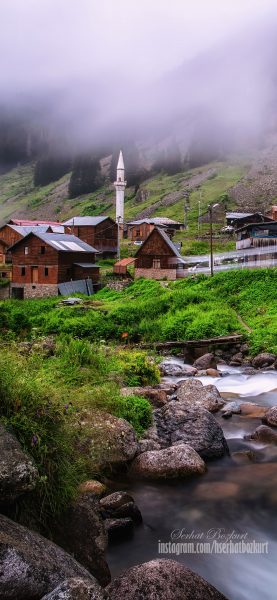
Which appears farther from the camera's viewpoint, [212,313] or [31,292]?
[31,292]

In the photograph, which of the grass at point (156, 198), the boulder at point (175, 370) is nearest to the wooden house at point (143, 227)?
the grass at point (156, 198)

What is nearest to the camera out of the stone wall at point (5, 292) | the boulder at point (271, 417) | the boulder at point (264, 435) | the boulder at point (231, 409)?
the boulder at point (264, 435)

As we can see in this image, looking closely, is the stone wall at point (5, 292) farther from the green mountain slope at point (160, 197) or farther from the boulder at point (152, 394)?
the green mountain slope at point (160, 197)

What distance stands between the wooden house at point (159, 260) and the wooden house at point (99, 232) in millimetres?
21968

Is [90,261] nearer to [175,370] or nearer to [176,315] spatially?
[176,315]

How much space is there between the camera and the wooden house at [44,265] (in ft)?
161

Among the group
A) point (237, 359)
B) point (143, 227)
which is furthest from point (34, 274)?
point (143, 227)

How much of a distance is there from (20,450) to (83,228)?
7432 cm

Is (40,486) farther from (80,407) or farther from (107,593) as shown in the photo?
(80,407)

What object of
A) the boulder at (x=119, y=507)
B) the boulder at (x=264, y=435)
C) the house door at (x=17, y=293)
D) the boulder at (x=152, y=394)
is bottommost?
the boulder at (x=264, y=435)

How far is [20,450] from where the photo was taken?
585 cm

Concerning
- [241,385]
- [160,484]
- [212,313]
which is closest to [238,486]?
[160,484]

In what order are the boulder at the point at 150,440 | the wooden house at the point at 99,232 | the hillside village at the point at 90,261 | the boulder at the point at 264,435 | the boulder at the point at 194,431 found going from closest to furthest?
the boulder at the point at 150,440 < the boulder at the point at 194,431 < the boulder at the point at 264,435 < the hillside village at the point at 90,261 < the wooden house at the point at 99,232

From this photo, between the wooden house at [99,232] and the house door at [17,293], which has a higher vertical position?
the wooden house at [99,232]
